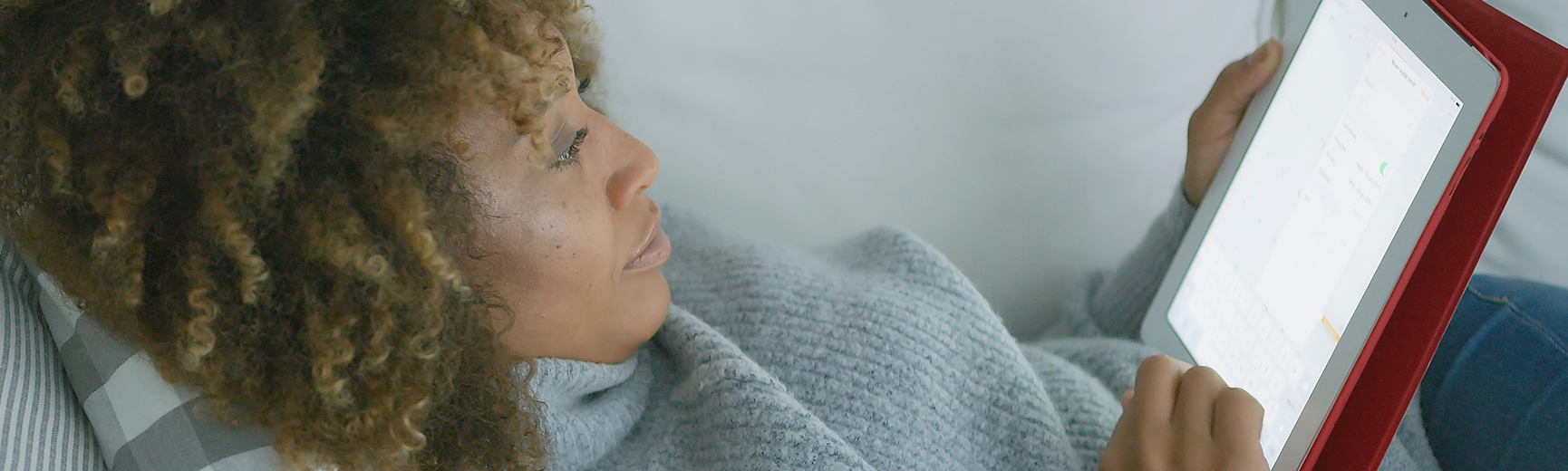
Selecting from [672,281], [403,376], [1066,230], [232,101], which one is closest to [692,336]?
[672,281]

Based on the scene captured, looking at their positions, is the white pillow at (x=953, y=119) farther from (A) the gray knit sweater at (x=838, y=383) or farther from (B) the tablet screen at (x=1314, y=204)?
(B) the tablet screen at (x=1314, y=204)

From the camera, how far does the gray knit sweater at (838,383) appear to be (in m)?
0.75

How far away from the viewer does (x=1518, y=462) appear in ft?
2.52

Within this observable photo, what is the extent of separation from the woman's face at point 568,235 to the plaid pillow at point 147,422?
0.16 m

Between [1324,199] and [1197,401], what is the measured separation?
16 cm

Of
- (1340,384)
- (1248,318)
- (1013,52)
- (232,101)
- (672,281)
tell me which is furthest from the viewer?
(1013,52)

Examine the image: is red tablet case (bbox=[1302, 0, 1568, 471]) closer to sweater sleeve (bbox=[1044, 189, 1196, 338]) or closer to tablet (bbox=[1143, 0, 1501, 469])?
tablet (bbox=[1143, 0, 1501, 469])

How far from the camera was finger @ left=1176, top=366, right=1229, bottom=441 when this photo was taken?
2.15 feet

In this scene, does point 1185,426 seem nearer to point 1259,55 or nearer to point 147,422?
point 1259,55

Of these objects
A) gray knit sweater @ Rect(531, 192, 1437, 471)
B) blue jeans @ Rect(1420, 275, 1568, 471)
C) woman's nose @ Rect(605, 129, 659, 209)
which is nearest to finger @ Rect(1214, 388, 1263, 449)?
gray knit sweater @ Rect(531, 192, 1437, 471)

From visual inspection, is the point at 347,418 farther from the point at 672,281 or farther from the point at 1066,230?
the point at 1066,230

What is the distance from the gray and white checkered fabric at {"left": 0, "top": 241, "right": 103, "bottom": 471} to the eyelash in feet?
1.03

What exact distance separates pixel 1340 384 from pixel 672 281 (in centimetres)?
56

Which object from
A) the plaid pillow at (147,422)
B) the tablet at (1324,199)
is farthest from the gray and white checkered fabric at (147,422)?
the tablet at (1324,199)
